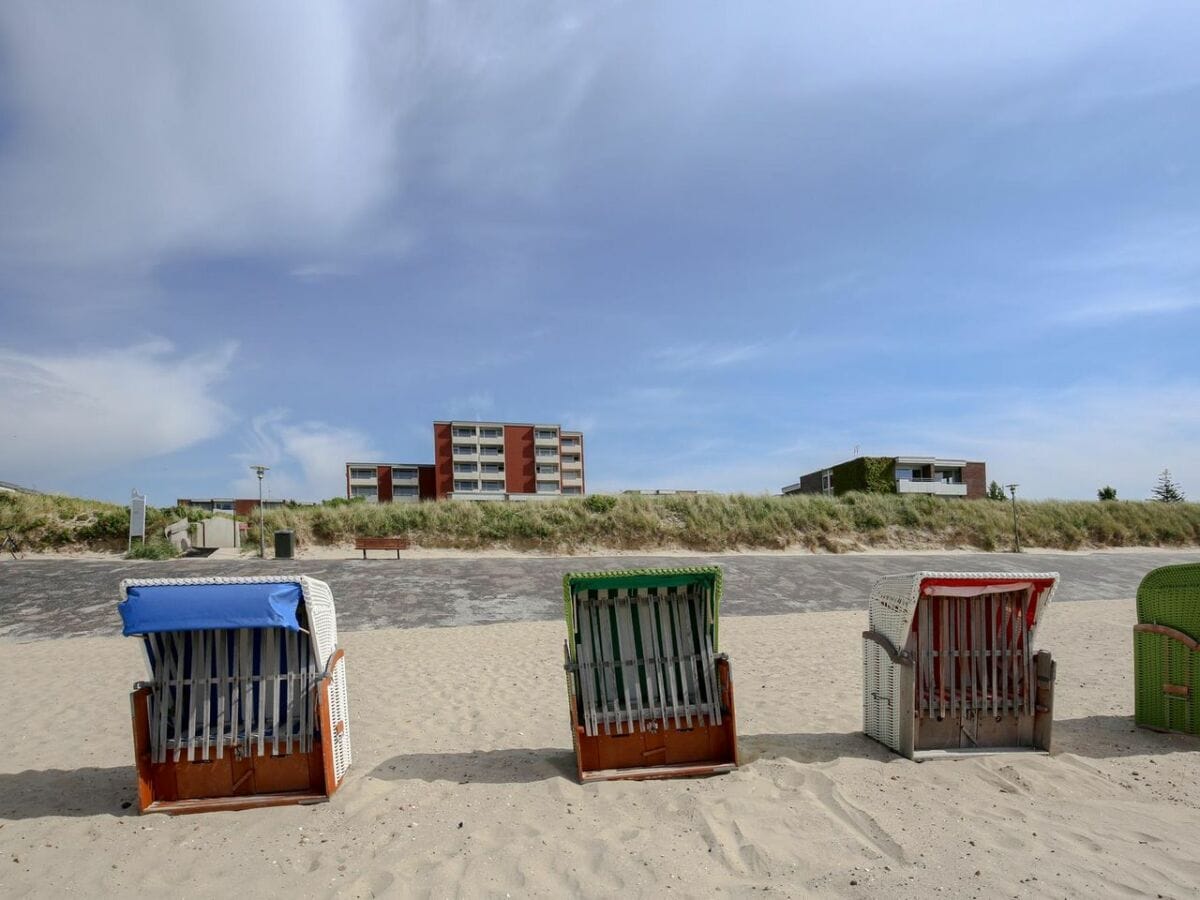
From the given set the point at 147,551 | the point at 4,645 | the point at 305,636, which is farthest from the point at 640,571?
the point at 147,551

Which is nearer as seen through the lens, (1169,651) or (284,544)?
(1169,651)

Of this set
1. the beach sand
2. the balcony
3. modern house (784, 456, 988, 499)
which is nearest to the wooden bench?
the beach sand

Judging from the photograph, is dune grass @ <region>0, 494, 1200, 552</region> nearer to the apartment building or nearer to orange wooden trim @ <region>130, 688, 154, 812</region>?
orange wooden trim @ <region>130, 688, 154, 812</region>

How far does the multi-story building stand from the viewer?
76812 millimetres

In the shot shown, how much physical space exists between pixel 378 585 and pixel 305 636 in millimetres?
11825

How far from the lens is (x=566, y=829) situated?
443cm

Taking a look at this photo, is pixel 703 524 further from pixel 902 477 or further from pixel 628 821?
pixel 902 477

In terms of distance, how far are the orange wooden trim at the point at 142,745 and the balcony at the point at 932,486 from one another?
181ft

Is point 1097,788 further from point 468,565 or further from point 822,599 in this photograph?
point 468,565

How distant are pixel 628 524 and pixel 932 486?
133ft

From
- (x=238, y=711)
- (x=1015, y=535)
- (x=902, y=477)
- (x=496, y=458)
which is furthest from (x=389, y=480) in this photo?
(x=238, y=711)

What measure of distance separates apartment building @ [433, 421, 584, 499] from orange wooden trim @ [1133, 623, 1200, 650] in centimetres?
6926

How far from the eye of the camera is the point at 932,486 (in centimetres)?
5825

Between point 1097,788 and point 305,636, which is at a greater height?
point 305,636
